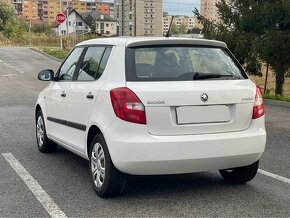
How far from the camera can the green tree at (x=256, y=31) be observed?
13.0 m

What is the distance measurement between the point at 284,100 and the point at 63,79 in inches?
361

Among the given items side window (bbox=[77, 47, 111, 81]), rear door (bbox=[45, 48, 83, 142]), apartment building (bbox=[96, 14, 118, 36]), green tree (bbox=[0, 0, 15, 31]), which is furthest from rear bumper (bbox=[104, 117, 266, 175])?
apartment building (bbox=[96, 14, 118, 36])

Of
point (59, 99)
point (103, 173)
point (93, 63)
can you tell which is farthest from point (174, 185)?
point (59, 99)

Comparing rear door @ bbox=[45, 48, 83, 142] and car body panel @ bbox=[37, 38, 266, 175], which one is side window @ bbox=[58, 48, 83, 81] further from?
car body panel @ bbox=[37, 38, 266, 175]

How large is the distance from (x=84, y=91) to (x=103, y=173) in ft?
3.36

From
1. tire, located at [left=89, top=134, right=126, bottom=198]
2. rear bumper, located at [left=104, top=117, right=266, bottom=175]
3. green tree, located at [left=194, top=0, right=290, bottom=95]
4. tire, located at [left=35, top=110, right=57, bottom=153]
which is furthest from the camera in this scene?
green tree, located at [left=194, top=0, right=290, bottom=95]

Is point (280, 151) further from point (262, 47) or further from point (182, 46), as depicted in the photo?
point (262, 47)

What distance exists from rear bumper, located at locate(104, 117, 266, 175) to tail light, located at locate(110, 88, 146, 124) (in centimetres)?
6

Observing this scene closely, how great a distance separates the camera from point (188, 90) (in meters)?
4.54

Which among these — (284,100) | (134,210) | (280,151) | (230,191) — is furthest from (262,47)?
(134,210)

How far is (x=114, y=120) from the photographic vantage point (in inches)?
178

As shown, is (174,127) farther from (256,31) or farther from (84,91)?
(256,31)

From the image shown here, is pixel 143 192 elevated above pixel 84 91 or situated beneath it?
situated beneath

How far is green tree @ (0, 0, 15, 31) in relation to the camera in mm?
65062
